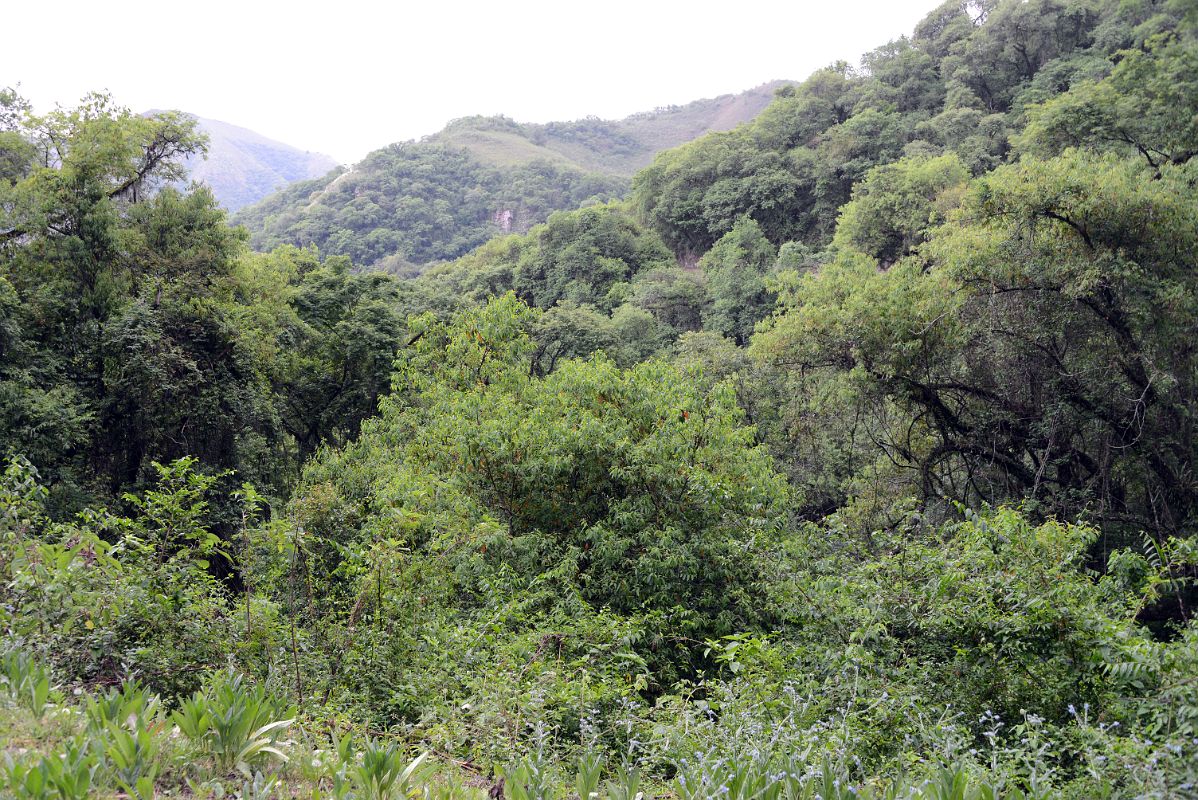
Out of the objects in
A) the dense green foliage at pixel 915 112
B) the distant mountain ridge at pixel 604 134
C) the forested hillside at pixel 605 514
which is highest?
the distant mountain ridge at pixel 604 134

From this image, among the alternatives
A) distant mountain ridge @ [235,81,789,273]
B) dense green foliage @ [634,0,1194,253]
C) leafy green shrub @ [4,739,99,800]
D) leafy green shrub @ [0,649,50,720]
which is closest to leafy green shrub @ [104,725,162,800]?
leafy green shrub @ [4,739,99,800]

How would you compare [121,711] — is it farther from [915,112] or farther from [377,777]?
[915,112]

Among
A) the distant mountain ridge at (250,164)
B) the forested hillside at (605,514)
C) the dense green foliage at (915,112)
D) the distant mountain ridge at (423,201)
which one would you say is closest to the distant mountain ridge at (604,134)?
the distant mountain ridge at (423,201)

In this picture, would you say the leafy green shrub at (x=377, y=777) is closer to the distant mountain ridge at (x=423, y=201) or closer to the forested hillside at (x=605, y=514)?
the forested hillside at (x=605, y=514)

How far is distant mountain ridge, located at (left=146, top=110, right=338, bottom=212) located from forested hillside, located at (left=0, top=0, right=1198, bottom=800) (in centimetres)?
10638

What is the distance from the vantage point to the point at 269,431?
14625mm

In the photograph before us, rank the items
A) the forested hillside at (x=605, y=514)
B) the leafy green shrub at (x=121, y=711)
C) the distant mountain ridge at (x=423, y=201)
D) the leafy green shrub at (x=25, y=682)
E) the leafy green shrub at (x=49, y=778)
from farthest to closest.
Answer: the distant mountain ridge at (x=423, y=201) → the forested hillside at (x=605, y=514) → the leafy green shrub at (x=25, y=682) → the leafy green shrub at (x=121, y=711) → the leafy green shrub at (x=49, y=778)

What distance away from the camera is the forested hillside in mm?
3271

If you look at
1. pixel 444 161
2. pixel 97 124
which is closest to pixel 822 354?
pixel 97 124

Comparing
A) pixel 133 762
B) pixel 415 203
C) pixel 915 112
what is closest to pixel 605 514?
pixel 133 762

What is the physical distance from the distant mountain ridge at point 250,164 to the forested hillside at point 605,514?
10638cm

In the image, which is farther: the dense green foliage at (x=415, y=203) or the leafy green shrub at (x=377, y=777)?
the dense green foliage at (x=415, y=203)

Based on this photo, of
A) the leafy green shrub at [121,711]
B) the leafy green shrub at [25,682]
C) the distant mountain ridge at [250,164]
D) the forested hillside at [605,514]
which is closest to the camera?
the leafy green shrub at [121,711]

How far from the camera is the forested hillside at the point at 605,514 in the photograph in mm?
3271
